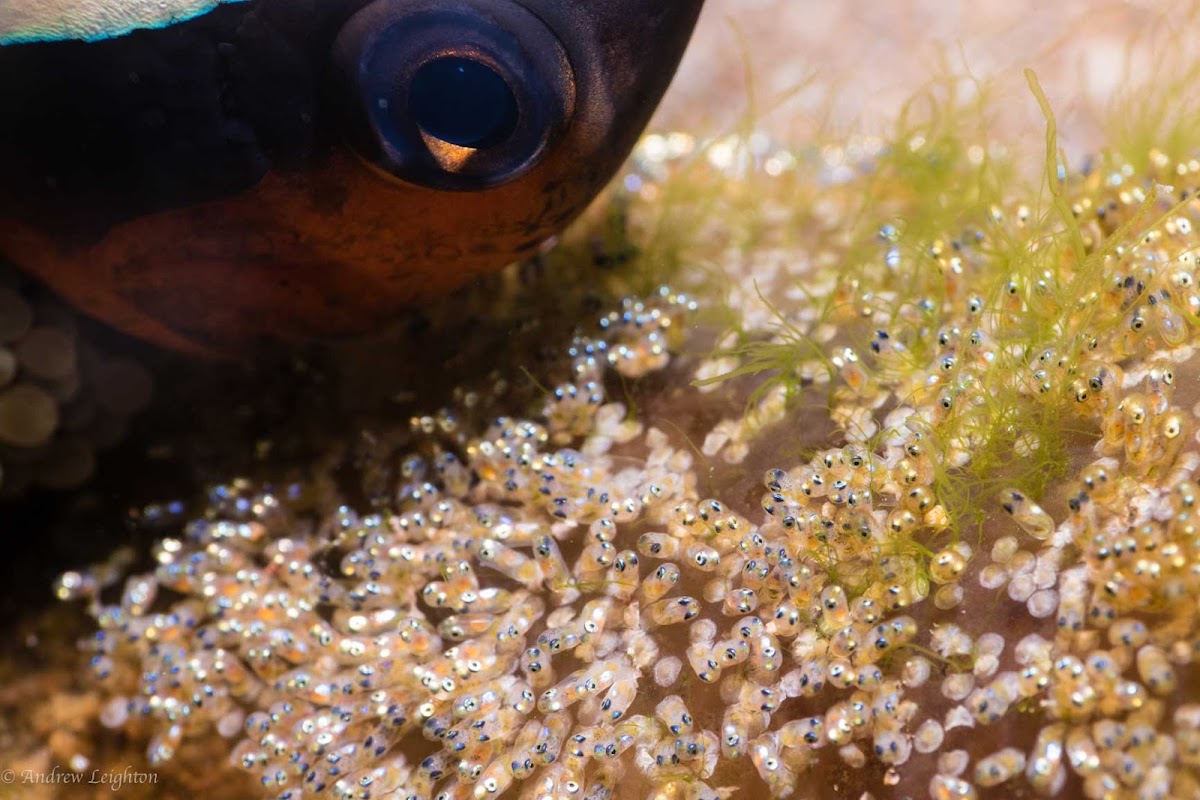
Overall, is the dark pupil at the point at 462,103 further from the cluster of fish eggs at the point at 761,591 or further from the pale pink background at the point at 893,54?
the pale pink background at the point at 893,54

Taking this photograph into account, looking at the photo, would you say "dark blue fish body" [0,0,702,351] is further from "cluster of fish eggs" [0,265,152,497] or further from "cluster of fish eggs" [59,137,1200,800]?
"cluster of fish eggs" [59,137,1200,800]

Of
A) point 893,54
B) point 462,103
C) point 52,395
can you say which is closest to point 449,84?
point 462,103

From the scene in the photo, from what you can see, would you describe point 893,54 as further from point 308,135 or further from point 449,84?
point 308,135

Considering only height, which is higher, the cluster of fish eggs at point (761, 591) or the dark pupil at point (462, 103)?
the dark pupil at point (462, 103)

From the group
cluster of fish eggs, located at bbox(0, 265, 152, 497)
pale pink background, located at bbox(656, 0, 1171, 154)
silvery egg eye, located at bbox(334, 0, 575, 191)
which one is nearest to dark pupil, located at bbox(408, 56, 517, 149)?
silvery egg eye, located at bbox(334, 0, 575, 191)

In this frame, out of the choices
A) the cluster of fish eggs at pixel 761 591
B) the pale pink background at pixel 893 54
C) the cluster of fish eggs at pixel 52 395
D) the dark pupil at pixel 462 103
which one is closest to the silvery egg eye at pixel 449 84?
the dark pupil at pixel 462 103

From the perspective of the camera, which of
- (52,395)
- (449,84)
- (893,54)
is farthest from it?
(893,54)

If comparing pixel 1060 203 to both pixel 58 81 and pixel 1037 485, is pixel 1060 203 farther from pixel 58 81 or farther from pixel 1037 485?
pixel 58 81

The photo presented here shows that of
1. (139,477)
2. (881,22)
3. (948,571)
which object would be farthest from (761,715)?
(881,22)
